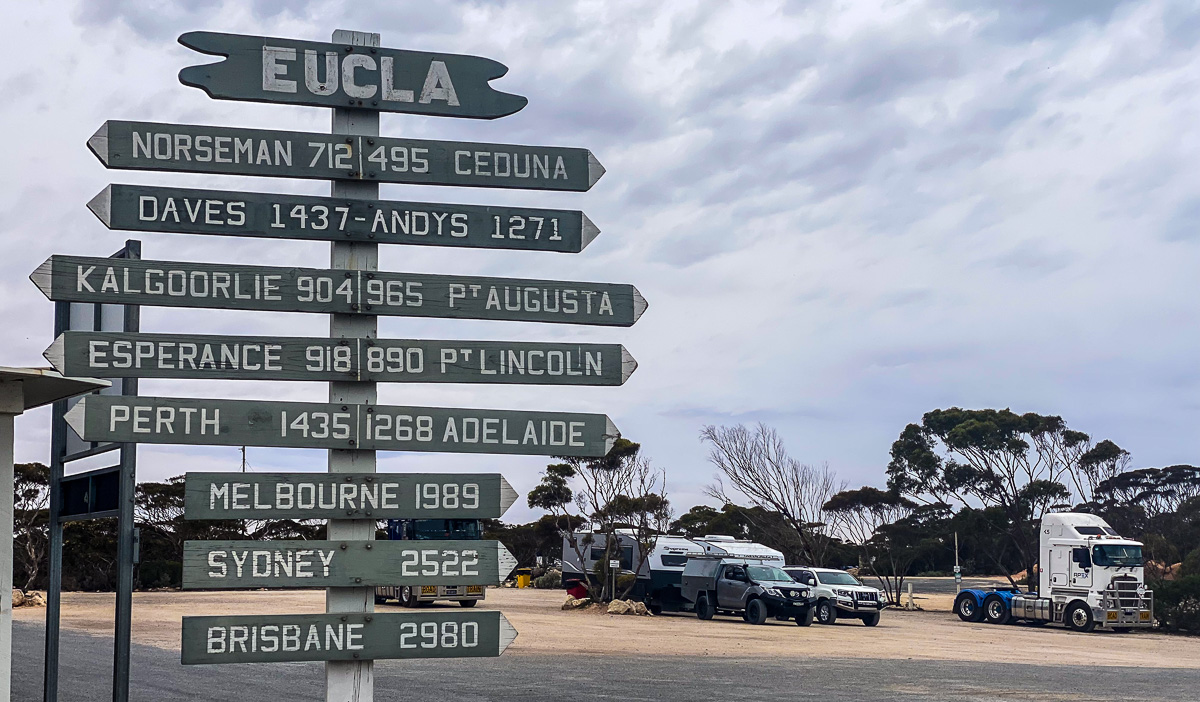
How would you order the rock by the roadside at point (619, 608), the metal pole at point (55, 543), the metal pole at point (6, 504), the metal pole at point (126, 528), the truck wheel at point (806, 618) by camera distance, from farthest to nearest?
the rock by the roadside at point (619, 608)
the truck wheel at point (806, 618)
the metal pole at point (55, 543)
the metal pole at point (6, 504)
the metal pole at point (126, 528)

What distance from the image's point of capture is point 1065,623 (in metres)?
35.1

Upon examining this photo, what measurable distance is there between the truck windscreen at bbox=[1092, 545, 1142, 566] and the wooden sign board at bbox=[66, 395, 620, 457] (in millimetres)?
Answer: 30789

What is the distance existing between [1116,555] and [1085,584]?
1292 mm

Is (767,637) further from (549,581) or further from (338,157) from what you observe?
(549,581)

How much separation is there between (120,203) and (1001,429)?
54406 millimetres

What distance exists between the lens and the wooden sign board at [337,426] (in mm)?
6352

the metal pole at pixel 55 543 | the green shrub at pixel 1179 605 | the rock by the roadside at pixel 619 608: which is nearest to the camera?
the metal pole at pixel 55 543

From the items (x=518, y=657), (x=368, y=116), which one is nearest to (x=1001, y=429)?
(x=518, y=657)

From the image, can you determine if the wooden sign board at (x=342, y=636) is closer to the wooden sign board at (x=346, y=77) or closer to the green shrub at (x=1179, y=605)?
the wooden sign board at (x=346, y=77)

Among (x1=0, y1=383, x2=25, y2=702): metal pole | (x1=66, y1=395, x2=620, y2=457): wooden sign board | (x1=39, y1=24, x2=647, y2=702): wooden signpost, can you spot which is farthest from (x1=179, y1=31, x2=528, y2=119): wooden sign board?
(x1=0, y1=383, x2=25, y2=702): metal pole

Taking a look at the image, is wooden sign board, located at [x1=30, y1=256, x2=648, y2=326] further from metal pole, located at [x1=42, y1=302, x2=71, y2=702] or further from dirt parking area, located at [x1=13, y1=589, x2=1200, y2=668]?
dirt parking area, located at [x1=13, y1=589, x2=1200, y2=668]

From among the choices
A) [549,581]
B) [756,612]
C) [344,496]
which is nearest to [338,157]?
[344,496]

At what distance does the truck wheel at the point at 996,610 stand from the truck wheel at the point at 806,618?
764cm

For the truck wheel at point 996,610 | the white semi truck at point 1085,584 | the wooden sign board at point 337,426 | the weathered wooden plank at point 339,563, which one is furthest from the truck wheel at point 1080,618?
the weathered wooden plank at point 339,563
